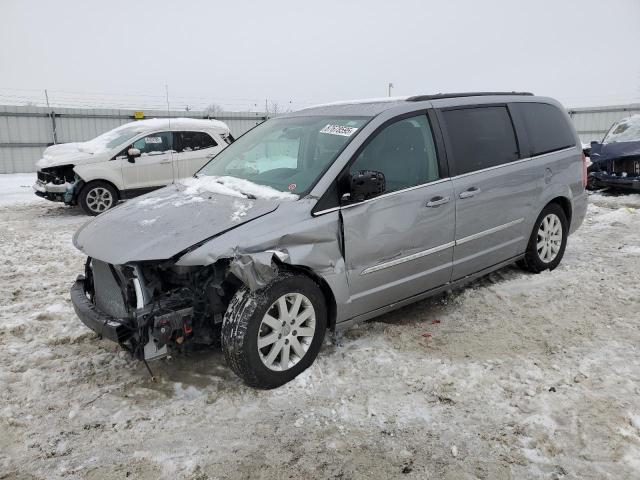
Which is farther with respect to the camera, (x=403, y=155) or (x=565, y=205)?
(x=565, y=205)

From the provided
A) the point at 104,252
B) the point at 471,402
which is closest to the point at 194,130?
the point at 104,252

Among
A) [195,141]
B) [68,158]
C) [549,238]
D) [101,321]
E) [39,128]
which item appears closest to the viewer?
[101,321]

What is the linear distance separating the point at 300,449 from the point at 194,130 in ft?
28.9

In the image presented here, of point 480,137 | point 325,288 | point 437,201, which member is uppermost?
point 480,137

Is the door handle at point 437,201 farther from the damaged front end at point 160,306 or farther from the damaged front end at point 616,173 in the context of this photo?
the damaged front end at point 616,173

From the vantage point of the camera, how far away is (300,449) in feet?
9.11

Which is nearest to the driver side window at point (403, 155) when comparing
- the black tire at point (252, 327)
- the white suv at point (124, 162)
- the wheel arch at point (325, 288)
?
the wheel arch at point (325, 288)

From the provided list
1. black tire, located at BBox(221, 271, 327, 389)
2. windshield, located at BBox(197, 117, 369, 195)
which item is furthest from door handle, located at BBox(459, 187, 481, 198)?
black tire, located at BBox(221, 271, 327, 389)

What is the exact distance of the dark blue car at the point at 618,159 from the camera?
9.99 metres

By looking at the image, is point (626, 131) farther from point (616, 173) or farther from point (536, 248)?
point (536, 248)

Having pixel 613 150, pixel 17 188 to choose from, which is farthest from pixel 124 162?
pixel 613 150

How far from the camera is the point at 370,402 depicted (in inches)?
125

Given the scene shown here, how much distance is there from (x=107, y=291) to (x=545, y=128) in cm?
440

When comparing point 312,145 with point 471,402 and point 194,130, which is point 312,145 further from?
point 194,130
